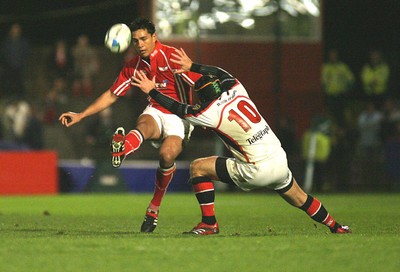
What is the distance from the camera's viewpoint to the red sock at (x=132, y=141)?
1091 centimetres

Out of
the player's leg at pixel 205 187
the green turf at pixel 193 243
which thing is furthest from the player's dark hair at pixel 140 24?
the green turf at pixel 193 243


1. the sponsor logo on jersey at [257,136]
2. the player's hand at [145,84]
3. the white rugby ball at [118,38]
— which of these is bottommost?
the sponsor logo on jersey at [257,136]

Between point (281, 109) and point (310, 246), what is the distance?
19.4 metres

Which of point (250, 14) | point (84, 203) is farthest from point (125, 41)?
point (250, 14)

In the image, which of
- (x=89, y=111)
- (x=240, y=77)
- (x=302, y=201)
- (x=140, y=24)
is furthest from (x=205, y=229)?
(x=240, y=77)

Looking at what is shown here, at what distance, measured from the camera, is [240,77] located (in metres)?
29.9

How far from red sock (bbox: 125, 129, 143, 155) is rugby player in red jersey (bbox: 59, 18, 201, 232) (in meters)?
0.03

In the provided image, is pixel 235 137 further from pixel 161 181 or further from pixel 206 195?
pixel 161 181

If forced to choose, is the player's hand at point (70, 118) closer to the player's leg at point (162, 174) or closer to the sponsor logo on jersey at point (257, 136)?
the player's leg at point (162, 174)

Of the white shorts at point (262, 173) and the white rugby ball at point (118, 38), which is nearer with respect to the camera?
the white shorts at point (262, 173)

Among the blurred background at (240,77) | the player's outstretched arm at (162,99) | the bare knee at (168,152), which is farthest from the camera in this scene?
the blurred background at (240,77)

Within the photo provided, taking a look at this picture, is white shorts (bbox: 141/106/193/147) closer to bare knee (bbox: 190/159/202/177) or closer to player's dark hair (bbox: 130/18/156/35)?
player's dark hair (bbox: 130/18/156/35)

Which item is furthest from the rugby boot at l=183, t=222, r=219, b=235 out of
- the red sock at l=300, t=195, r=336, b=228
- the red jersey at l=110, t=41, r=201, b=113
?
the red jersey at l=110, t=41, r=201, b=113

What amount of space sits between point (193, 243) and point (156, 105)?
2.82 meters
